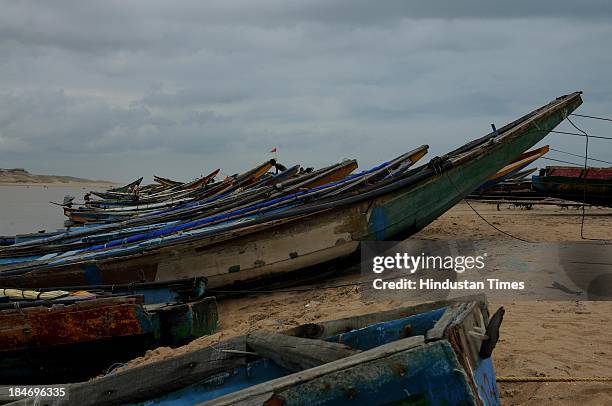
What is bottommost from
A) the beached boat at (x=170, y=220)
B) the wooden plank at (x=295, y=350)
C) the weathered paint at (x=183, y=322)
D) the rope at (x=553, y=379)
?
the rope at (x=553, y=379)

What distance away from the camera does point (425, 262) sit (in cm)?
805

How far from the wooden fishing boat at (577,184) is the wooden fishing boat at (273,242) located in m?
7.48

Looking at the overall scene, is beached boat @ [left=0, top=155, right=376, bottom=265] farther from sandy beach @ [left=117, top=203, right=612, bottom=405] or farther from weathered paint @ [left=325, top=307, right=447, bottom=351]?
weathered paint @ [left=325, top=307, right=447, bottom=351]

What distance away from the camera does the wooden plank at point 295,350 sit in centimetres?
236

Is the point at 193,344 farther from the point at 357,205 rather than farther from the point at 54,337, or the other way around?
the point at 357,205

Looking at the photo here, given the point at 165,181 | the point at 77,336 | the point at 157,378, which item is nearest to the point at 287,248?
the point at 77,336

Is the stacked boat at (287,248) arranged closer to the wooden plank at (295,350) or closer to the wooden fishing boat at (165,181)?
the wooden plank at (295,350)

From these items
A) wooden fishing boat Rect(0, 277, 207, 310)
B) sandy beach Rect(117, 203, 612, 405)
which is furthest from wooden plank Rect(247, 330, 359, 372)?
wooden fishing boat Rect(0, 277, 207, 310)

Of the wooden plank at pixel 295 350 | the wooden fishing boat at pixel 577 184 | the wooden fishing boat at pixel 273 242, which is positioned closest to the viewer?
the wooden plank at pixel 295 350

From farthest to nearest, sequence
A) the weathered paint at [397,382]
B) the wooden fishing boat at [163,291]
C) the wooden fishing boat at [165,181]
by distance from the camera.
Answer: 1. the wooden fishing boat at [165,181]
2. the wooden fishing boat at [163,291]
3. the weathered paint at [397,382]

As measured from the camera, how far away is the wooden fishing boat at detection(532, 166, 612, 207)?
14.0 meters

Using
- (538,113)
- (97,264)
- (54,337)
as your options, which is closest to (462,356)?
(54,337)

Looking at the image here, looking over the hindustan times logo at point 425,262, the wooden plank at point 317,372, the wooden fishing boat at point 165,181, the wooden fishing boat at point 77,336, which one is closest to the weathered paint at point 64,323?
the wooden fishing boat at point 77,336

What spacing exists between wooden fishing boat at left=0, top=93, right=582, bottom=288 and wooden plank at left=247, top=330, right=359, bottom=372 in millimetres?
4741
